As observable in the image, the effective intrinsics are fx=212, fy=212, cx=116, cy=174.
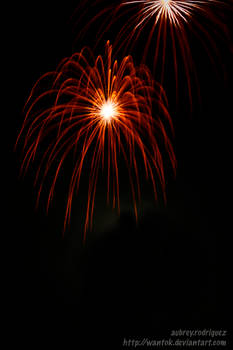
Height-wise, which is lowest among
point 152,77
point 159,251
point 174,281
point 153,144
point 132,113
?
point 174,281

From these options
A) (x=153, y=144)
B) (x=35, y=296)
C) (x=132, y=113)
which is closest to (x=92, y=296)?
(x=35, y=296)

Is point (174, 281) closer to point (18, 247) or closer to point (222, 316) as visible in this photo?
point (222, 316)

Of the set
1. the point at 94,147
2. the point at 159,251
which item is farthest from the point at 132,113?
the point at 159,251

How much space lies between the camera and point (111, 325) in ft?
10.5

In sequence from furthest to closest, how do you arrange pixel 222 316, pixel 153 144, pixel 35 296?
pixel 35 296, pixel 153 144, pixel 222 316

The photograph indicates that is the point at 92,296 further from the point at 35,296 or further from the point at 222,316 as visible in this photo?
the point at 222,316

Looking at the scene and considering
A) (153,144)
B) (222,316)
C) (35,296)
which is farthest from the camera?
(35,296)

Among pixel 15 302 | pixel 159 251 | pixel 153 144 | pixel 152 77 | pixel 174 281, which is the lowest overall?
pixel 15 302

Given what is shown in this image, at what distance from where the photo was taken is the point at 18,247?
3.56m

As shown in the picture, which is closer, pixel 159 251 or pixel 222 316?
pixel 222 316

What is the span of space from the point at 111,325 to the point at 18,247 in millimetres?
1921

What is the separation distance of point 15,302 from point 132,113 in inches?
141

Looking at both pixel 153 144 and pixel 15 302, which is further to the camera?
pixel 15 302

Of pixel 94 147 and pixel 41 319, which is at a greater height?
pixel 94 147
